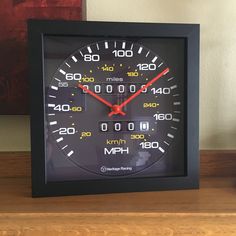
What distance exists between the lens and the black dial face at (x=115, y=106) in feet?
2.51

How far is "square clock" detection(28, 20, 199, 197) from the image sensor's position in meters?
0.75

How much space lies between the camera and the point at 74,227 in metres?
0.64

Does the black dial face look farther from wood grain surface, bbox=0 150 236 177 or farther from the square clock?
wood grain surface, bbox=0 150 236 177

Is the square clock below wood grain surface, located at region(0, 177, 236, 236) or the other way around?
the other way around

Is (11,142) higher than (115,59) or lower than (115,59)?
lower

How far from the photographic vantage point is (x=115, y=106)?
78 cm

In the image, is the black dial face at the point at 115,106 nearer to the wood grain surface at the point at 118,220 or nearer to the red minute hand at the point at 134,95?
the red minute hand at the point at 134,95

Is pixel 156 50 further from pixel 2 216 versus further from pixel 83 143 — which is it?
pixel 2 216

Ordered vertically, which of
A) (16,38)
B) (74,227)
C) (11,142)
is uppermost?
(16,38)

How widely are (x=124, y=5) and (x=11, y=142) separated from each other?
41 cm

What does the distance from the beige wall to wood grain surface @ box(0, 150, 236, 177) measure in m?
0.04

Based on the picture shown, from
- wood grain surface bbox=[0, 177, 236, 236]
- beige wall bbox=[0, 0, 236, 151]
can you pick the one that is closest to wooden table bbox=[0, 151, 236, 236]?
wood grain surface bbox=[0, 177, 236, 236]

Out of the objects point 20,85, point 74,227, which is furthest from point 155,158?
point 20,85

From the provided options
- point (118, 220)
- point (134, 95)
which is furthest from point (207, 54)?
point (118, 220)
